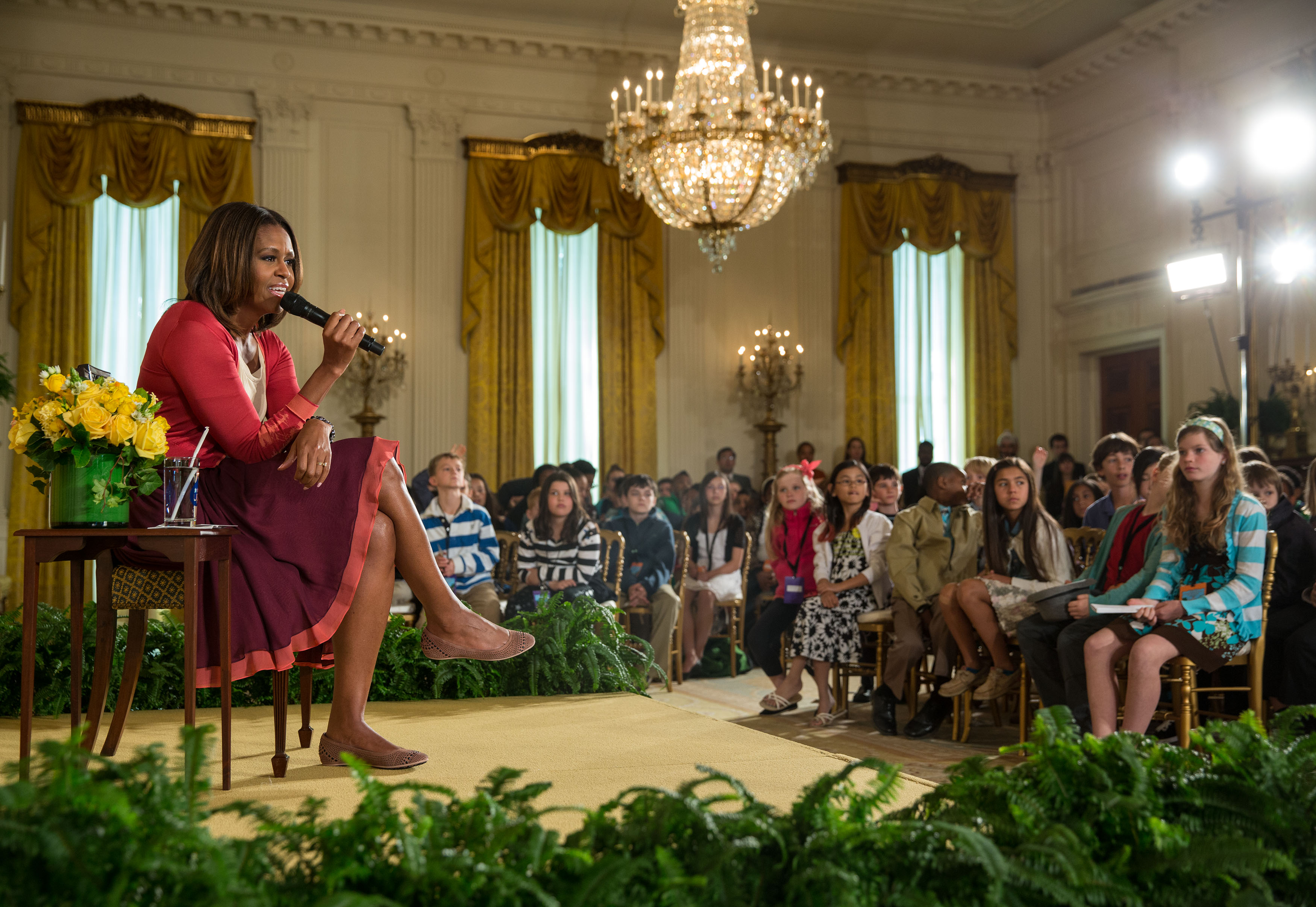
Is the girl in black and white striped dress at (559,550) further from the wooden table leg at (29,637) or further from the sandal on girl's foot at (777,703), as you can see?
the wooden table leg at (29,637)

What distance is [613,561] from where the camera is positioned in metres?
6.72

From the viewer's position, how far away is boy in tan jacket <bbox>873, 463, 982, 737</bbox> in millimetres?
5398

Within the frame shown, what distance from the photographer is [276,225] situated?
2.60 metres

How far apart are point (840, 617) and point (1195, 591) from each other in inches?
81.2

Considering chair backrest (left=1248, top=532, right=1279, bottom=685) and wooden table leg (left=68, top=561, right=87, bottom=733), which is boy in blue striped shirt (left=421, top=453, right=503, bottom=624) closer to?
wooden table leg (left=68, top=561, right=87, bottom=733)

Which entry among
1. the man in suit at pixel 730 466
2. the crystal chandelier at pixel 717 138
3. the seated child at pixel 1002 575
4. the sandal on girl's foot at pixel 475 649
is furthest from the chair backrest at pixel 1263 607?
the man in suit at pixel 730 466

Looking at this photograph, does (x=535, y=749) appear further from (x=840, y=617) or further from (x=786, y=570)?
(x=786, y=570)

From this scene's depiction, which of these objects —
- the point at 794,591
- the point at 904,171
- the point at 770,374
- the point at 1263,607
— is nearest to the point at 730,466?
the point at 770,374

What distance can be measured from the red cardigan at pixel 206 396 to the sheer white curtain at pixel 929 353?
33.8 ft

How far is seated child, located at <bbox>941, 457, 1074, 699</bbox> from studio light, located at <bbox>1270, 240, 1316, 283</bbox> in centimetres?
470

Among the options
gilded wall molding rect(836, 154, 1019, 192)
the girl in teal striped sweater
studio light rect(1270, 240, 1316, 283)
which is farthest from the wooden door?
the girl in teal striped sweater

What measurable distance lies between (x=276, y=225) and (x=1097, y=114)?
11.4 metres

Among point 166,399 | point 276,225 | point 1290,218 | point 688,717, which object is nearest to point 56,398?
point 166,399

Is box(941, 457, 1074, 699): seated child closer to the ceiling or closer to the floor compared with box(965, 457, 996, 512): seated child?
closer to the floor
